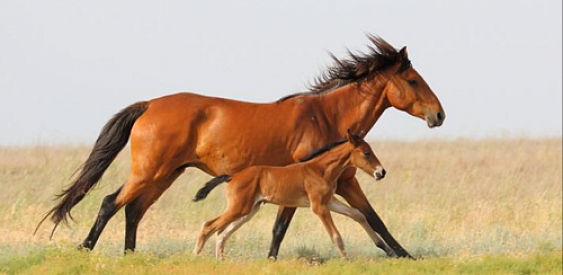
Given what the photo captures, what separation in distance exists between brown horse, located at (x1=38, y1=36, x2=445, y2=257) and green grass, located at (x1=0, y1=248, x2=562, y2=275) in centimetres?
103

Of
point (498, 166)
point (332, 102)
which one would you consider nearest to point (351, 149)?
point (332, 102)

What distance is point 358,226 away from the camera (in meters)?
12.3

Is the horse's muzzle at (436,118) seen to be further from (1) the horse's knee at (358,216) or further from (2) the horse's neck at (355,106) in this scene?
(1) the horse's knee at (358,216)

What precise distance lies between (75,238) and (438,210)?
18.6 feet

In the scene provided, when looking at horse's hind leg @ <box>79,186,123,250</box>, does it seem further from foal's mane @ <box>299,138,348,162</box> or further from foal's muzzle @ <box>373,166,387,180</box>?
foal's muzzle @ <box>373,166,387,180</box>

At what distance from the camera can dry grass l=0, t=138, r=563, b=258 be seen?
405 inches

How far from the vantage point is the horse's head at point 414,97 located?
9594mm

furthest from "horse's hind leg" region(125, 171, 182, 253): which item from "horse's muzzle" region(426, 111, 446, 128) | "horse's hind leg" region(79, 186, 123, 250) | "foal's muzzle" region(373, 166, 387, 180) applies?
"horse's muzzle" region(426, 111, 446, 128)

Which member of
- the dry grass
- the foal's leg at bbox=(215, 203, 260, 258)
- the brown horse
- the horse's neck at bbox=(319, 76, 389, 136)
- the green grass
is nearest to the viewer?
the green grass

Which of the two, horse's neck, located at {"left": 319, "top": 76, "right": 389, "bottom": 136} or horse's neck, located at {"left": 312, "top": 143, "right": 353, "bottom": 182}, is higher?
horse's neck, located at {"left": 319, "top": 76, "right": 389, "bottom": 136}

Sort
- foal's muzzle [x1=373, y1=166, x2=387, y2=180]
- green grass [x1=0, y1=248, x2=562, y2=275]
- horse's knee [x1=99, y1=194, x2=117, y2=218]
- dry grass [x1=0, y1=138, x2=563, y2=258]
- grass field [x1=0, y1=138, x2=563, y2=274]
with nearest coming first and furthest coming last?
green grass [x1=0, y1=248, x2=562, y2=275] < grass field [x1=0, y1=138, x2=563, y2=274] < foal's muzzle [x1=373, y1=166, x2=387, y2=180] < horse's knee [x1=99, y1=194, x2=117, y2=218] < dry grass [x1=0, y1=138, x2=563, y2=258]

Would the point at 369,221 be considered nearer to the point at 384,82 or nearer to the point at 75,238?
the point at 384,82

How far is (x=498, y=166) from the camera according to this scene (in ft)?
64.2

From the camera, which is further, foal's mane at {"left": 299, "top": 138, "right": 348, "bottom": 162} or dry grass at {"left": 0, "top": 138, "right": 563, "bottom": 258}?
dry grass at {"left": 0, "top": 138, "right": 563, "bottom": 258}
